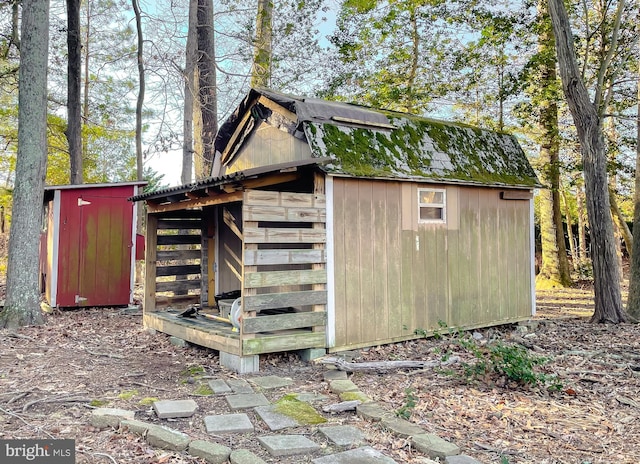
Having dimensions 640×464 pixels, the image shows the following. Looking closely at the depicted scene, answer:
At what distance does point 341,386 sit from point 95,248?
6.83 m

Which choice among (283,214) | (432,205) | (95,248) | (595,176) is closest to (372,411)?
(283,214)

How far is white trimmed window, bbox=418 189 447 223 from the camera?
23.1 ft

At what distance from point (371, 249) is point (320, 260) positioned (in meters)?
0.88

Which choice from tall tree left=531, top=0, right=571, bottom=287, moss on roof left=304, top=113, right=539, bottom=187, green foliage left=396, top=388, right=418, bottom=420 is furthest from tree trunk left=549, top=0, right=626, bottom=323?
green foliage left=396, top=388, right=418, bottom=420

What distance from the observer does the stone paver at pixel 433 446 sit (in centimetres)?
321

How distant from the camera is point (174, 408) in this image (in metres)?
4.01

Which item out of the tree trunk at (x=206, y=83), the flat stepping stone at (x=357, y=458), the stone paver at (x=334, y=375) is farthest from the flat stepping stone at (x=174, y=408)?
the tree trunk at (x=206, y=83)

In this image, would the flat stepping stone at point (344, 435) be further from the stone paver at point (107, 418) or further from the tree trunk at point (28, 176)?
the tree trunk at point (28, 176)

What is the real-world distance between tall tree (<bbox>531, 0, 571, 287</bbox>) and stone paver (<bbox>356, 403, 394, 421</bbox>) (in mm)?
10293

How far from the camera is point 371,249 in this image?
253 inches

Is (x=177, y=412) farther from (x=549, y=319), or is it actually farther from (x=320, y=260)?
(x=549, y=319)

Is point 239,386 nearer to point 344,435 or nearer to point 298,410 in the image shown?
point 298,410

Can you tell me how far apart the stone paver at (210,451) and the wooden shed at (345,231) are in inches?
83.3

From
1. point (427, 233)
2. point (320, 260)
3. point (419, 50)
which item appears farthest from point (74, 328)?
point (419, 50)
